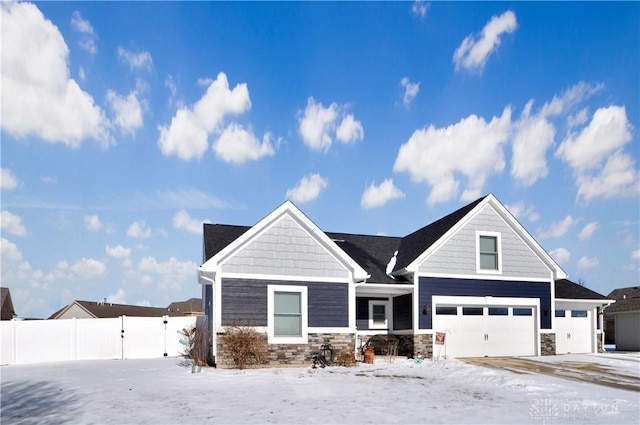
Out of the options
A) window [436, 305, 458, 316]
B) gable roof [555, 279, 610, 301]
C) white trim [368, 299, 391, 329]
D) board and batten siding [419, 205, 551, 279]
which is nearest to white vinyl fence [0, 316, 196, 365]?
white trim [368, 299, 391, 329]

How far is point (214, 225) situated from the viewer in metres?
19.7

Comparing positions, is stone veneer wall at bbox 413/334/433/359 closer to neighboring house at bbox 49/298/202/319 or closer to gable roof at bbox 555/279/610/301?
gable roof at bbox 555/279/610/301

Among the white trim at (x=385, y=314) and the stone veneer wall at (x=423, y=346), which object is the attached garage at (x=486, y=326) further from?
the white trim at (x=385, y=314)

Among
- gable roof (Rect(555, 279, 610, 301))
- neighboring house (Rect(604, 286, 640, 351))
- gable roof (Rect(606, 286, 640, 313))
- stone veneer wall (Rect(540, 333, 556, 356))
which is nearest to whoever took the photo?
stone veneer wall (Rect(540, 333, 556, 356))

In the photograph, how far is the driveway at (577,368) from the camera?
44.5 ft

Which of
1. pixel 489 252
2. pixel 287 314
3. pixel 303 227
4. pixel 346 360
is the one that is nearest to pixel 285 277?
pixel 287 314

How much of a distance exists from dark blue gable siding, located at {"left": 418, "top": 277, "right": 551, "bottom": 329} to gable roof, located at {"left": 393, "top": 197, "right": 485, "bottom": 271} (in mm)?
1307

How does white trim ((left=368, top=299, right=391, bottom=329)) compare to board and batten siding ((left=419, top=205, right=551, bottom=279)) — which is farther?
white trim ((left=368, top=299, right=391, bottom=329))

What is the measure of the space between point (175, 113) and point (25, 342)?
10861 millimetres

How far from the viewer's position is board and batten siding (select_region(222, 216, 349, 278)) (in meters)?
16.5

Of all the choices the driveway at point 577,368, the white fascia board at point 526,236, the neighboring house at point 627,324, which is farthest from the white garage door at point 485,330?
the neighboring house at point 627,324

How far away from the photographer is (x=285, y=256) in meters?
17.0

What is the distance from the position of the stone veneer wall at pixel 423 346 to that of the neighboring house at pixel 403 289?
38mm

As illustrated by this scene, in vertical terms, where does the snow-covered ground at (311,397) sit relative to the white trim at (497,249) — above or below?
below
